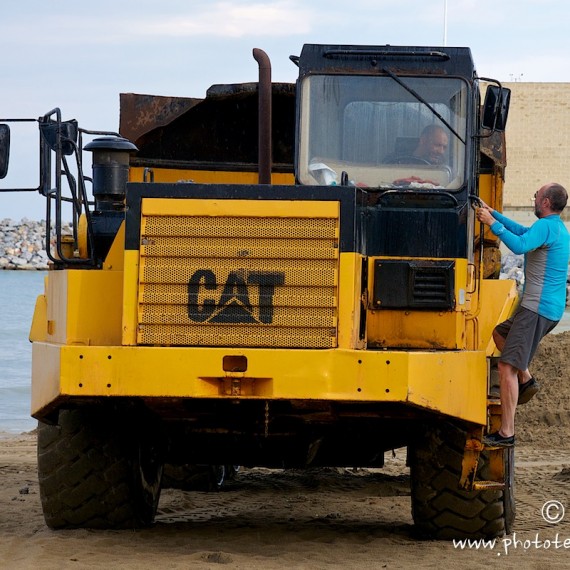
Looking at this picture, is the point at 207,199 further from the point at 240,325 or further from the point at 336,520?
the point at 336,520

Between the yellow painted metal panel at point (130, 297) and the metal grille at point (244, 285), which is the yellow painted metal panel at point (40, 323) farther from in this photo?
the metal grille at point (244, 285)

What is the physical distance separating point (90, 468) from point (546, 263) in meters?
2.88

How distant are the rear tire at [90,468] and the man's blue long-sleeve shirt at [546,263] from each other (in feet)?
7.75

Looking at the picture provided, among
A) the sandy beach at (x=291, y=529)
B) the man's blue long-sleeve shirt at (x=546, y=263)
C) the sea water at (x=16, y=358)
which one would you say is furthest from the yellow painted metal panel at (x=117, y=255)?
the sea water at (x=16, y=358)

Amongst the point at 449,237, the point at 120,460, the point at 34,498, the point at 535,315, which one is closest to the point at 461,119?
the point at 449,237

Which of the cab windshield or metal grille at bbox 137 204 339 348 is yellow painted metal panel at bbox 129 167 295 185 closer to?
the cab windshield

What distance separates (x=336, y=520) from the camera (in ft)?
28.3

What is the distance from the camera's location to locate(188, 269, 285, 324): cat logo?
654 centimetres

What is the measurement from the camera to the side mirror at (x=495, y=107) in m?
7.23

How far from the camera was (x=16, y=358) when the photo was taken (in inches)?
1137

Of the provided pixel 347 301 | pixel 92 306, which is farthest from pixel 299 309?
pixel 92 306

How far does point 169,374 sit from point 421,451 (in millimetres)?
1751

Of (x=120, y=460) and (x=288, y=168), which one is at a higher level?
(x=288, y=168)

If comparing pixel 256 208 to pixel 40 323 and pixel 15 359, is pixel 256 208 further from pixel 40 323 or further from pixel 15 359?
pixel 15 359
